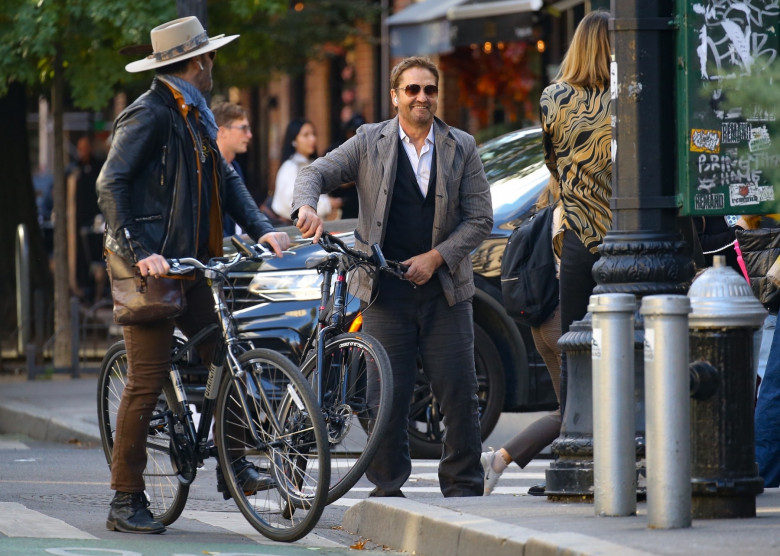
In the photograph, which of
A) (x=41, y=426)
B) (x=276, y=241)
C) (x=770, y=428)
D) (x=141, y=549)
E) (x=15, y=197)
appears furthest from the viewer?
(x=15, y=197)

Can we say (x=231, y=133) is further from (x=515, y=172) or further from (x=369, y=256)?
(x=369, y=256)

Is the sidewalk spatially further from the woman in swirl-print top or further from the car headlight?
the car headlight

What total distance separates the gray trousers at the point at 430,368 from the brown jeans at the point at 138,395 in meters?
0.91

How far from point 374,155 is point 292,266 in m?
2.49

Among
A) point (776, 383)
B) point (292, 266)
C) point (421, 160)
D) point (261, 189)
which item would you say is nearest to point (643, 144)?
point (421, 160)

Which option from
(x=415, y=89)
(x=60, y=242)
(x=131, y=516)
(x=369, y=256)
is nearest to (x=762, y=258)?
(x=415, y=89)

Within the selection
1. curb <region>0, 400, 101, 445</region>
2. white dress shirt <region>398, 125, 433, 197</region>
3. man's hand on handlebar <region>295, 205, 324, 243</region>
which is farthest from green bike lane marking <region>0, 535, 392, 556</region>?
curb <region>0, 400, 101, 445</region>

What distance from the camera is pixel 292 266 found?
9125 millimetres

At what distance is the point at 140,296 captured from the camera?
6.25 m

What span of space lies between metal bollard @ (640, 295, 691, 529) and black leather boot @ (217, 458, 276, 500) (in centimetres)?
154

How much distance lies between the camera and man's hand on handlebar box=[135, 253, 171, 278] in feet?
20.0

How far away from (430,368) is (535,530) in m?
1.45

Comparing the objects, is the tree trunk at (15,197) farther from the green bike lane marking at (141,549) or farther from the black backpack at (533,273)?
the green bike lane marking at (141,549)

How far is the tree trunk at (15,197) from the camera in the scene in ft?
50.8
